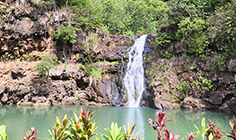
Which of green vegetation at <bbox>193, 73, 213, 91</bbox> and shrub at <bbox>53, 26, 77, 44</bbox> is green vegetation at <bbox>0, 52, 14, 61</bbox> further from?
green vegetation at <bbox>193, 73, 213, 91</bbox>

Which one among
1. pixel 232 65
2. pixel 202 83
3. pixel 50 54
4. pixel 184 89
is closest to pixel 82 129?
pixel 232 65

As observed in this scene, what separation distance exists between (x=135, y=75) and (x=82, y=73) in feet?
16.2

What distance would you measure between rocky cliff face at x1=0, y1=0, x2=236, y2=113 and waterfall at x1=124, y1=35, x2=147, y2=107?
0.50 m

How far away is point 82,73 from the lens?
17.5 m

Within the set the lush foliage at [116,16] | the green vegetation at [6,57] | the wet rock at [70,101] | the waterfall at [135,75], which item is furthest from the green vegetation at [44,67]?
the waterfall at [135,75]

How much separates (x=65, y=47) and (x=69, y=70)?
337 centimetres

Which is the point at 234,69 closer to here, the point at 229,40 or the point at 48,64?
the point at 229,40

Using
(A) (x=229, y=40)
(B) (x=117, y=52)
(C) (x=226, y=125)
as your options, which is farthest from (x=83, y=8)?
(C) (x=226, y=125)

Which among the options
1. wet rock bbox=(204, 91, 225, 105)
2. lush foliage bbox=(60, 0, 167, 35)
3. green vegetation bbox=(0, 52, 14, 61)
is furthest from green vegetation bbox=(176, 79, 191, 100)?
green vegetation bbox=(0, 52, 14, 61)

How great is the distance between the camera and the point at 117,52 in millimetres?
18844

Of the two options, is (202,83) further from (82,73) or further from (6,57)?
(6,57)

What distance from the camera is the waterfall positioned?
52.7 ft

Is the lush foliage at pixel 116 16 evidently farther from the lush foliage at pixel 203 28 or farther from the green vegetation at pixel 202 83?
the green vegetation at pixel 202 83

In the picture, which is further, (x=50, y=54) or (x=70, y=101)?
(x=50, y=54)
